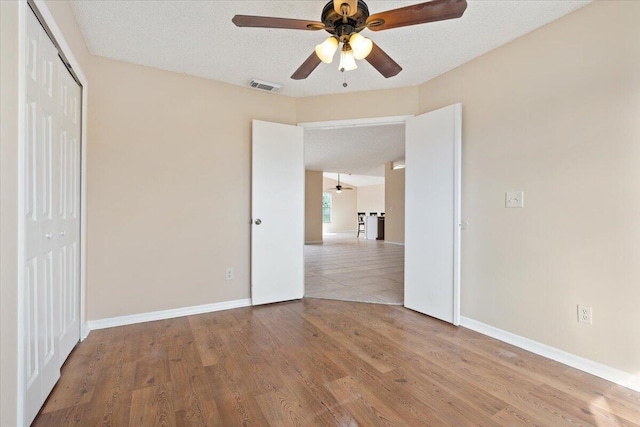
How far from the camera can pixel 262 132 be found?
3307 mm

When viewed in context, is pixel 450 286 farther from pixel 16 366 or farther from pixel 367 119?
pixel 16 366

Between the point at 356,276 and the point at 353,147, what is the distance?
3173 mm

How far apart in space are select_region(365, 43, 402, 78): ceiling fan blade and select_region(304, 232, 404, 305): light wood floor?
2502mm

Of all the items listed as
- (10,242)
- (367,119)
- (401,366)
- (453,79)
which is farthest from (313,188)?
(10,242)

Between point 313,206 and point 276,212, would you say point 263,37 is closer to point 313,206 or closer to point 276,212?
point 276,212

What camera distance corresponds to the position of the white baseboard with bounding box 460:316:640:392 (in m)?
1.82

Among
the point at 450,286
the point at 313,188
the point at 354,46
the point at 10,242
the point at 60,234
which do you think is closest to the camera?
the point at 10,242

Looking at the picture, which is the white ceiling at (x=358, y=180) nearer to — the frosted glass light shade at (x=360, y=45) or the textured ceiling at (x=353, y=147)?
the textured ceiling at (x=353, y=147)

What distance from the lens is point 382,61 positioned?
1998mm

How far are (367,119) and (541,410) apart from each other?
2935mm

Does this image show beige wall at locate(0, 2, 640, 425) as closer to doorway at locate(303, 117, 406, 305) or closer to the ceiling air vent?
the ceiling air vent

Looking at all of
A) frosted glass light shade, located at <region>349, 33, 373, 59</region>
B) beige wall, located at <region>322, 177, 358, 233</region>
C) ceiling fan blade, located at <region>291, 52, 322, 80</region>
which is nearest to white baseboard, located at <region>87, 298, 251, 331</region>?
ceiling fan blade, located at <region>291, 52, 322, 80</region>

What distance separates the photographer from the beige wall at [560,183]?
183cm

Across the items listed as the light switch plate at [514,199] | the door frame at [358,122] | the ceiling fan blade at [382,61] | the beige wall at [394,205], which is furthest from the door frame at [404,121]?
the beige wall at [394,205]
